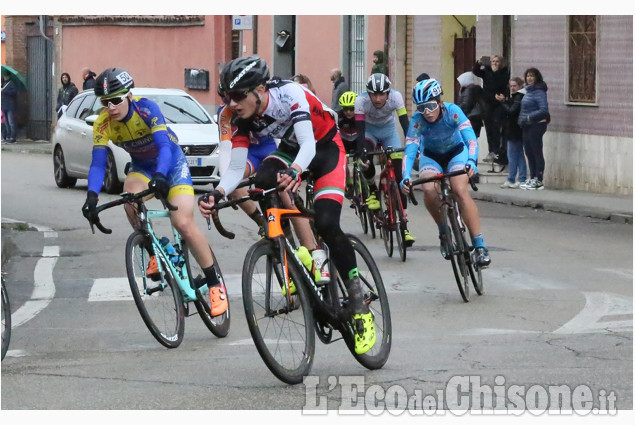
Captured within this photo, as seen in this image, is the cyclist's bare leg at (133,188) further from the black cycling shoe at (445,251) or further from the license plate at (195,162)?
the license plate at (195,162)

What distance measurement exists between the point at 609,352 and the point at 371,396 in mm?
1923

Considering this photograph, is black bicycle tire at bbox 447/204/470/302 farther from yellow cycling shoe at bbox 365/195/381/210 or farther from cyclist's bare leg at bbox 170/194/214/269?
yellow cycling shoe at bbox 365/195/381/210

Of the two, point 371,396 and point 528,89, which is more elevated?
point 528,89

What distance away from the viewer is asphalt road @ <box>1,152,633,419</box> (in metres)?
7.30

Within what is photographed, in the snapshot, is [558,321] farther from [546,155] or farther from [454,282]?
[546,155]

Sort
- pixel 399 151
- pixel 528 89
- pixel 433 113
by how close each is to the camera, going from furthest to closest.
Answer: pixel 528 89
pixel 399 151
pixel 433 113

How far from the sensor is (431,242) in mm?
15539

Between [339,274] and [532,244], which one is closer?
[339,274]

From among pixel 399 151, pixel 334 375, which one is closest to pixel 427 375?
pixel 334 375

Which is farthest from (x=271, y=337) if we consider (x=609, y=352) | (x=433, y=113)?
(x=433, y=113)

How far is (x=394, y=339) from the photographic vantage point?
9266 millimetres

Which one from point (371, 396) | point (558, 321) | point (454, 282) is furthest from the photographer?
point (454, 282)

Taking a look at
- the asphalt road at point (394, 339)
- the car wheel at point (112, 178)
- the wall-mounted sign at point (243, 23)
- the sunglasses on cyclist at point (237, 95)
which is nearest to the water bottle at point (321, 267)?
the asphalt road at point (394, 339)

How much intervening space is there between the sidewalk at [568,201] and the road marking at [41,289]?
7007mm
